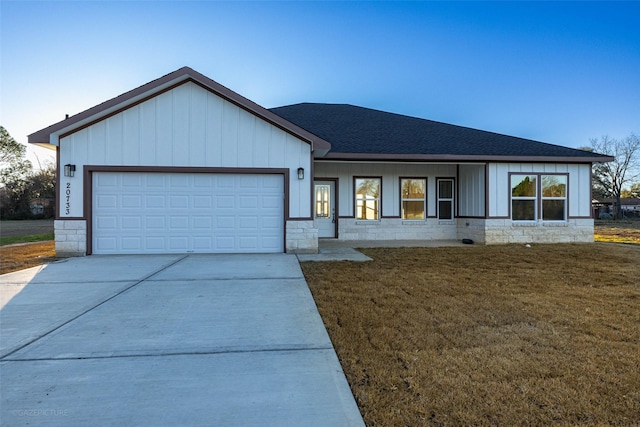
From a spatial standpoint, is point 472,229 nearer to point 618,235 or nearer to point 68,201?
point 618,235

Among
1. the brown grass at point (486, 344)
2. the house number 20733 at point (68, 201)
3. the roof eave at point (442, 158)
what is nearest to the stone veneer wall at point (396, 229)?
the roof eave at point (442, 158)

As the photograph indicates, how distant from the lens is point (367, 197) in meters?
13.1

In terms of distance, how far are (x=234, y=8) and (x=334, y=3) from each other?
14.2 ft

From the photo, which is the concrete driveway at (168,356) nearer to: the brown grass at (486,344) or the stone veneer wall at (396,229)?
the brown grass at (486,344)

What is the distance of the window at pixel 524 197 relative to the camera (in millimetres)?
11969

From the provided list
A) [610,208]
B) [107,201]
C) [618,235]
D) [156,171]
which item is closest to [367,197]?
[156,171]

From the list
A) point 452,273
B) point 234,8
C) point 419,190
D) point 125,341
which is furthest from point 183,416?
point 234,8

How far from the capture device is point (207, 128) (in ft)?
30.5

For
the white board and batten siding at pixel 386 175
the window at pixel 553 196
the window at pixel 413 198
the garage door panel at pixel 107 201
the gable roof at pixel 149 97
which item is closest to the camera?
the gable roof at pixel 149 97

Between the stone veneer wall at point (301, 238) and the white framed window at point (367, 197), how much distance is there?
397cm

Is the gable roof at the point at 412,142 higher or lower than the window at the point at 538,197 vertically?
higher

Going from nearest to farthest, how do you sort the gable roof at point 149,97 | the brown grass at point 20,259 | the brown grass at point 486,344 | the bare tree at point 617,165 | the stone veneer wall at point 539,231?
the brown grass at point 486,344 → the brown grass at point 20,259 → the gable roof at point 149,97 → the stone veneer wall at point 539,231 → the bare tree at point 617,165

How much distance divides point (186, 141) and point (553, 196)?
12.4m

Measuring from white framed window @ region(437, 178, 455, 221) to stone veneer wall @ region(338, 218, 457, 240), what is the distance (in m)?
0.28
